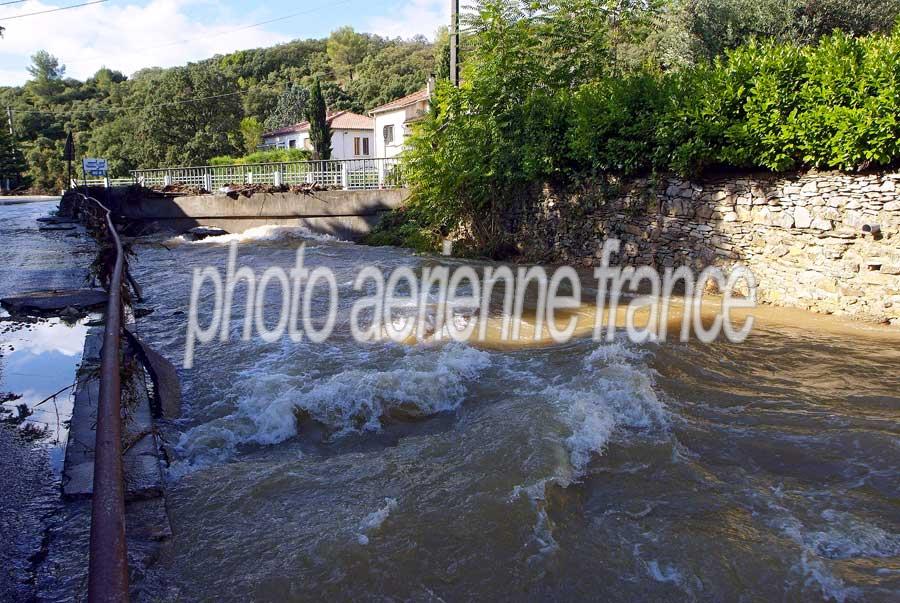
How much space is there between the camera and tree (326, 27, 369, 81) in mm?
92169

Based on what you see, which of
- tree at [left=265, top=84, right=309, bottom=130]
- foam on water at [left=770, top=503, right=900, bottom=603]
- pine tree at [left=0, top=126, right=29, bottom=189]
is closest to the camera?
foam on water at [left=770, top=503, right=900, bottom=603]

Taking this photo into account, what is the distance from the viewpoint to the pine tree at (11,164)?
165 ft

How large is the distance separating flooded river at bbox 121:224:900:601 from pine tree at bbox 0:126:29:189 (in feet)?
181

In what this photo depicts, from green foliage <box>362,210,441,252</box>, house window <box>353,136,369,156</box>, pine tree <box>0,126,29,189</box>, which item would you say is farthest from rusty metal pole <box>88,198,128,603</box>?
pine tree <box>0,126,29,189</box>

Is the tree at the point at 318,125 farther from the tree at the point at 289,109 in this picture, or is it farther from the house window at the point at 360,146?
the tree at the point at 289,109

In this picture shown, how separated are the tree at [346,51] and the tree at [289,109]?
24263mm

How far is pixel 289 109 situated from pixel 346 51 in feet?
112

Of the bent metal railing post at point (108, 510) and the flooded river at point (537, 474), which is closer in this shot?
the bent metal railing post at point (108, 510)

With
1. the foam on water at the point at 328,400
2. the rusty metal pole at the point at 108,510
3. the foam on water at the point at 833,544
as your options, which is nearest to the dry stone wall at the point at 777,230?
the foam on water at the point at 328,400

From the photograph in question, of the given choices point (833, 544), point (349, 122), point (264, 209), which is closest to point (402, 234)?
point (264, 209)

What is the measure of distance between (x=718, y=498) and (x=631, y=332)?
13.7 feet

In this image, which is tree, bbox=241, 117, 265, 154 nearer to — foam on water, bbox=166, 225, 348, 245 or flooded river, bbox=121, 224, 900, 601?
foam on water, bbox=166, 225, 348, 245

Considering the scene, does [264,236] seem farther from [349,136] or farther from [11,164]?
[11,164]

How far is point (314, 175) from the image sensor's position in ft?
72.7
